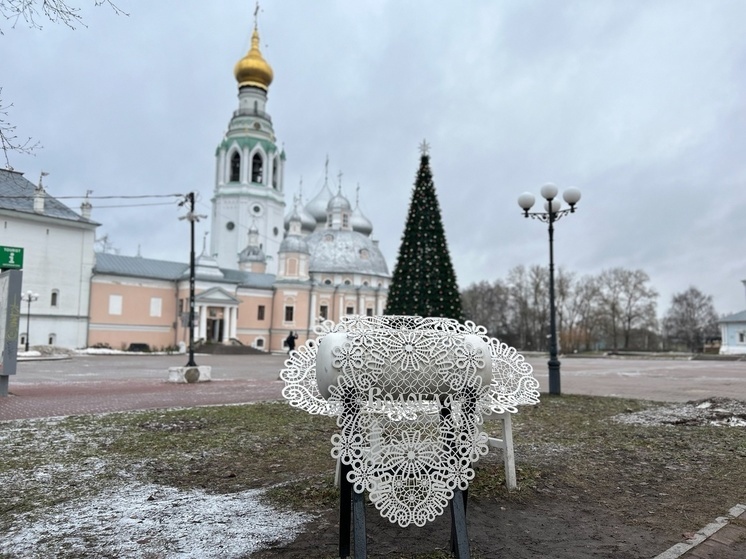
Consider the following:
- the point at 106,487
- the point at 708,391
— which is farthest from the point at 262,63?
the point at 106,487

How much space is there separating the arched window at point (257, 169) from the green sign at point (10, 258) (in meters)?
49.7

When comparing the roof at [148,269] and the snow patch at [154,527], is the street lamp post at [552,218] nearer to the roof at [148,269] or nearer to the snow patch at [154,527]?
the snow patch at [154,527]

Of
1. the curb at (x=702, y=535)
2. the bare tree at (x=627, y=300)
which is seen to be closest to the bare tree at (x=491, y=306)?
the bare tree at (x=627, y=300)

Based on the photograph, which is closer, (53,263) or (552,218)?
(552,218)

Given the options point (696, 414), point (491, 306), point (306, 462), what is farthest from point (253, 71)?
point (306, 462)

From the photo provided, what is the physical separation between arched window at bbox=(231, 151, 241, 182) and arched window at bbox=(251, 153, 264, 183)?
1497 mm

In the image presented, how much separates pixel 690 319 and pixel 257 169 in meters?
61.9

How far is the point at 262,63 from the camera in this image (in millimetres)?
60906

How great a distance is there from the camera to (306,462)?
5.63 meters

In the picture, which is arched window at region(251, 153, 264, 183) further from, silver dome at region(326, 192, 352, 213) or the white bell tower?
silver dome at region(326, 192, 352, 213)

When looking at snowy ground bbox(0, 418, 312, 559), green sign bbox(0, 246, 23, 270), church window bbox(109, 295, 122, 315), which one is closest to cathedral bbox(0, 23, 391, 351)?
church window bbox(109, 295, 122, 315)

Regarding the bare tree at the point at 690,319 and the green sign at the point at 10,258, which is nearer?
the green sign at the point at 10,258

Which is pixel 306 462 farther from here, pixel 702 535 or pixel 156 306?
pixel 156 306

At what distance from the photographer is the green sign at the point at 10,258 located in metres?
12.1
